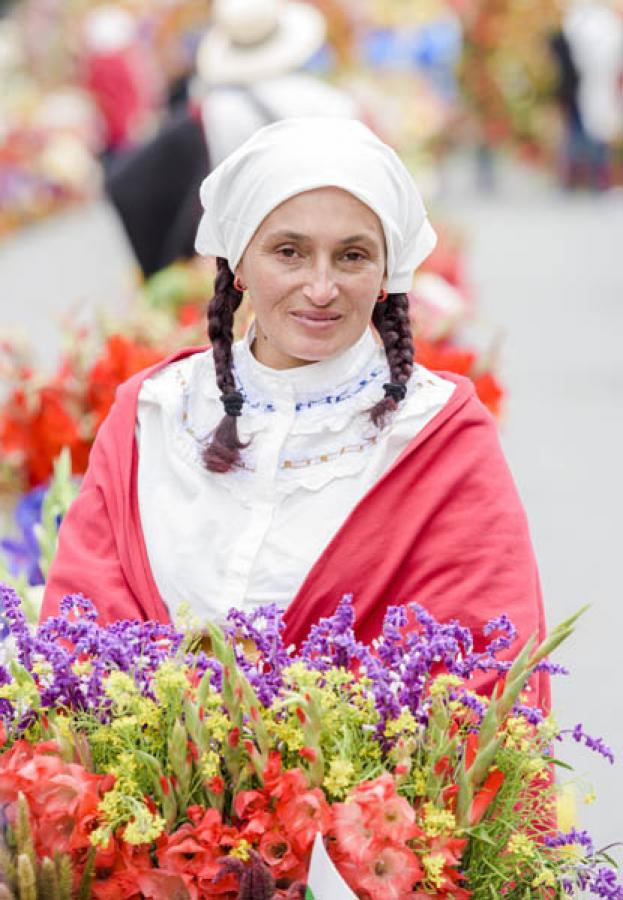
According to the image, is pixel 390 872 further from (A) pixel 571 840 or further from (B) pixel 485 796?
(A) pixel 571 840

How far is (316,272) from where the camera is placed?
8.50 feet

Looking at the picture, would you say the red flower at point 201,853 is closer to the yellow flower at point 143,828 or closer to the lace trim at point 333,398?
the yellow flower at point 143,828

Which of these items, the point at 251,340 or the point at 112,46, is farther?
the point at 112,46

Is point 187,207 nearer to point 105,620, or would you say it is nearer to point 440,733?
point 105,620

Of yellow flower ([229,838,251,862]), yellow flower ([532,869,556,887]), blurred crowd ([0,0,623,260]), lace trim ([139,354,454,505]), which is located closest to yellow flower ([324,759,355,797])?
yellow flower ([229,838,251,862])

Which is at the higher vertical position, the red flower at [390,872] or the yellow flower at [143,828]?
the yellow flower at [143,828]

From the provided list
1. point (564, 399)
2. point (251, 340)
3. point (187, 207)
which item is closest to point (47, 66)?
point (564, 399)

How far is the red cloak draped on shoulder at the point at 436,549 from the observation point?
Result: 2574mm

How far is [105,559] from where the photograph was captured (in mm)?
2748

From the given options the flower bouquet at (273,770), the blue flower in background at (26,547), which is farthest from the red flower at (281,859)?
the blue flower in background at (26,547)

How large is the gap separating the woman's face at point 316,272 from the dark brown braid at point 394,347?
0.10m

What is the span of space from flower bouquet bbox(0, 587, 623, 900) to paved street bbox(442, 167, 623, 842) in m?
0.90

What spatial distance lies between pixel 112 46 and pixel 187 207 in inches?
350

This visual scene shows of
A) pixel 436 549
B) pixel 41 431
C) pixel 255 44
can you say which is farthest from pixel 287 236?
pixel 255 44
